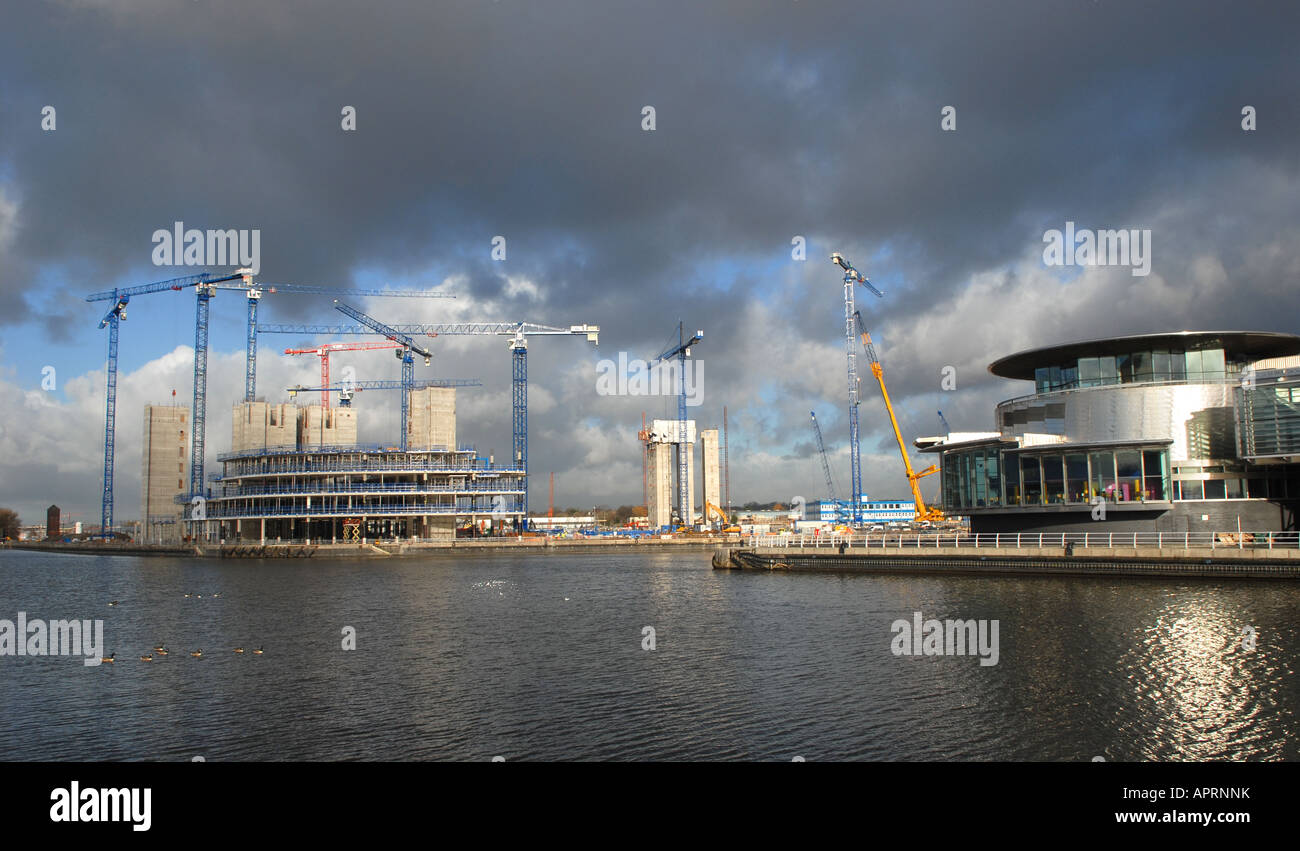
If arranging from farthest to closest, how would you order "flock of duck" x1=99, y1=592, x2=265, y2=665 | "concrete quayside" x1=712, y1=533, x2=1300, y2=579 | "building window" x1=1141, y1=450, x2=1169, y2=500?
1. "building window" x1=1141, y1=450, x2=1169, y2=500
2. "concrete quayside" x1=712, y1=533, x2=1300, y2=579
3. "flock of duck" x1=99, y1=592, x2=265, y2=665

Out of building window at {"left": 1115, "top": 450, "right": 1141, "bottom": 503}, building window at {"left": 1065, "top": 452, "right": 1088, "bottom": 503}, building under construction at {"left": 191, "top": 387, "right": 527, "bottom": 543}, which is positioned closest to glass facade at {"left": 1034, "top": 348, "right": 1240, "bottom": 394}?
building window at {"left": 1115, "top": 450, "right": 1141, "bottom": 503}

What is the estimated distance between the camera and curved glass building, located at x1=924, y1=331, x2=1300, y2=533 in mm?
53469

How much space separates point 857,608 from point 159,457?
159369 mm

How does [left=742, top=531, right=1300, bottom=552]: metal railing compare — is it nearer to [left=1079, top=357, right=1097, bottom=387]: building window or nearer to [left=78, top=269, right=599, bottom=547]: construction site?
[left=1079, top=357, right=1097, bottom=387]: building window

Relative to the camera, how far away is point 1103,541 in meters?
54.2

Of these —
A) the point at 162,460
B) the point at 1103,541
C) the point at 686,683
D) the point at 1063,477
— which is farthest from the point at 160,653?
the point at 162,460

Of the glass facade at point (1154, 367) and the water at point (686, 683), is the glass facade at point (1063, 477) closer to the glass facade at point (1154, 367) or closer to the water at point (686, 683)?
the glass facade at point (1154, 367)

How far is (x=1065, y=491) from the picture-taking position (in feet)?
190

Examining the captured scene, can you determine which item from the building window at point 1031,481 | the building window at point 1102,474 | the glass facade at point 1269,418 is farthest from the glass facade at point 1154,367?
the building window at point 1031,481

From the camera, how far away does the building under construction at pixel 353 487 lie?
119062 millimetres

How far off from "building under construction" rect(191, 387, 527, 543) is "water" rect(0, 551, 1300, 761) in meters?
71.9

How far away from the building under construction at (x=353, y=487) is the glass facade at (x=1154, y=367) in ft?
274
